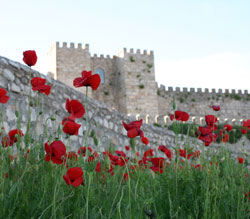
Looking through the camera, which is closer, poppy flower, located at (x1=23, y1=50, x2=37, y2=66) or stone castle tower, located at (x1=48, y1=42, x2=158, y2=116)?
poppy flower, located at (x1=23, y1=50, x2=37, y2=66)

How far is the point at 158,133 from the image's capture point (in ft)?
33.9

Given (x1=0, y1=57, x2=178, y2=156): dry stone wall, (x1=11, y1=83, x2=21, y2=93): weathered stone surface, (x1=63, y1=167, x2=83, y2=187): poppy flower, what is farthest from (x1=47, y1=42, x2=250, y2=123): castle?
(x1=63, y1=167, x2=83, y2=187): poppy flower

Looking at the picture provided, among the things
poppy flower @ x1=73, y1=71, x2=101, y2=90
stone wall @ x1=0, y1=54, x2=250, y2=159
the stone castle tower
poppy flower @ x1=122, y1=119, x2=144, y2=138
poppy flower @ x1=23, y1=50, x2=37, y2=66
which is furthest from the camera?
the stone castle tower

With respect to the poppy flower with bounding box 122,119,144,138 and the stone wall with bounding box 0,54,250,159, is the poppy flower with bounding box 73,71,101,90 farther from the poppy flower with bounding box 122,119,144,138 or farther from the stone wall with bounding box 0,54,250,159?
the stone wall with bounding box 0,54,250,159

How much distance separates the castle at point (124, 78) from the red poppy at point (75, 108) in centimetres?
2013

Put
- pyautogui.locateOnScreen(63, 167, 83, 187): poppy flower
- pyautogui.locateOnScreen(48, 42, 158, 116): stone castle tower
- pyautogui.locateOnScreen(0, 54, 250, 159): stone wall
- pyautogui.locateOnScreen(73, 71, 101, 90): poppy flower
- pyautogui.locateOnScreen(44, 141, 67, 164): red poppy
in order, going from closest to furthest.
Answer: pyautogui.locateOnScreen(63, 167, 83, 187): poppy flower < pyautogui.locateOnScreen(44, 141, 67, 164): red poppy < pyautogui.locateOnScreen(73, 71, 101, 90): poppy flower < pyautogui.locateOnScreen(0, 54, 250, 159): stone wall < pyautogui.locateOnScreen(48, 42, 158, 116): stone castle tower

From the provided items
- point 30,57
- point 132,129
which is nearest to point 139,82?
point 30,57

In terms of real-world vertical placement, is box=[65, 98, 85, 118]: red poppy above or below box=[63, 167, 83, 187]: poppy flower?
above

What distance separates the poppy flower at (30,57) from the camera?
222 centimetres

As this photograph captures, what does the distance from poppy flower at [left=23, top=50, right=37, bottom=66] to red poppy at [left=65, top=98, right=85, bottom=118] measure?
62cm

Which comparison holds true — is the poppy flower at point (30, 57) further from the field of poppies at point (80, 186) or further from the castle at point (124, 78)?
the castle at point (124, 78)

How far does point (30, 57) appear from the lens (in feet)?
7.32

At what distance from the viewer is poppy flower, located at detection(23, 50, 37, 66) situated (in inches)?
87.5

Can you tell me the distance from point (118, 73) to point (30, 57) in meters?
23.4
